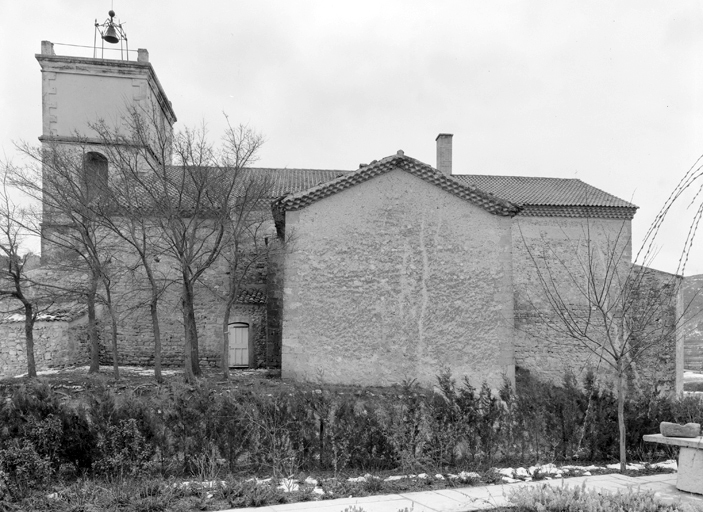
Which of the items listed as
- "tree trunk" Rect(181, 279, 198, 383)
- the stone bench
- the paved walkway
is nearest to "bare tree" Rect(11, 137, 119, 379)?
"tree trunk" Rect(181, 279, 198, 383)

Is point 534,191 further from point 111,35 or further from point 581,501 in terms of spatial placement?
point 581,501

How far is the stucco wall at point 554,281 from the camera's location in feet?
70.5

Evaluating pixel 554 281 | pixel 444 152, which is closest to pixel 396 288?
pixel 554 281

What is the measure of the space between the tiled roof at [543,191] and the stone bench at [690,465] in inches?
A: 624

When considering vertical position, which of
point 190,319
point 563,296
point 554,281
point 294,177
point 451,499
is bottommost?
point 451,499

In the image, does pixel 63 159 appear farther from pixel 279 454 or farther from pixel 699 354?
pixel 699 354

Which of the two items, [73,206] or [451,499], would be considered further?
[73,206]

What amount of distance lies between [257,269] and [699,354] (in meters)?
21.8

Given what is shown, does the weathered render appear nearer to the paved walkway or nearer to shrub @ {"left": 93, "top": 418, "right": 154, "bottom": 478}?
the paved walkway

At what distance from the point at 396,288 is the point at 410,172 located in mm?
3176

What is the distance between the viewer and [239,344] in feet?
69.8

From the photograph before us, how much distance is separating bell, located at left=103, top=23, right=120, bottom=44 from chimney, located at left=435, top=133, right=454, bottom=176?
50.0ft

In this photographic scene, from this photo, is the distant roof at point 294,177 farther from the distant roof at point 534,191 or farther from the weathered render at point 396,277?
the weathered render at point 396,277

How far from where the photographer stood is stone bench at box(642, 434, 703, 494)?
660cm
